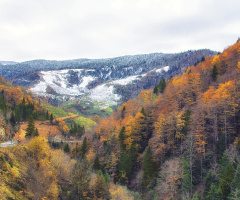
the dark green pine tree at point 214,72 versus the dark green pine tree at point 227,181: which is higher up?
the dark green pine tree at point 214,72

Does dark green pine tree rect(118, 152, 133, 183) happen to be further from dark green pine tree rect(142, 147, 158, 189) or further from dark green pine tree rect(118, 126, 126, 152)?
dark green pine tree rect(142, 147, 158, 189)

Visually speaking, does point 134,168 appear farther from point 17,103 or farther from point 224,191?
point 17,103

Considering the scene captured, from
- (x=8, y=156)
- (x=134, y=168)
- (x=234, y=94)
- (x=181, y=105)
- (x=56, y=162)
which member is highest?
(x=234, y=94)

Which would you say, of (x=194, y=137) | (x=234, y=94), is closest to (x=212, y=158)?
(x=194, y=137)

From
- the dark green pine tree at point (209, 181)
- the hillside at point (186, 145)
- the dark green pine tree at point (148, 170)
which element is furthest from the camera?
the dark green pine tree at point (148, 170)

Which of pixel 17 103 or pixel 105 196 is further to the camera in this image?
pixel 17 103

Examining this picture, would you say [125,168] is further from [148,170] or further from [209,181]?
[209,181]

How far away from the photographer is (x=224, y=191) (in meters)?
30.7

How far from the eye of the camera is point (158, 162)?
171ft

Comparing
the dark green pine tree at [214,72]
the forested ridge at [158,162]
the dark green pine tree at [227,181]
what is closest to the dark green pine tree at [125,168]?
the forested ridge at [158,162]

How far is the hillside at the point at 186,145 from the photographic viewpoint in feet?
121

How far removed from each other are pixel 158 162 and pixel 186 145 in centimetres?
1118

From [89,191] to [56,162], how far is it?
1199 cm

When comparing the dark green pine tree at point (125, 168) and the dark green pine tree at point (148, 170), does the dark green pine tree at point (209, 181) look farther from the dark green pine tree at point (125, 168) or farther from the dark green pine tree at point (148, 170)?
the dark green pine tree at point (125, 168)
